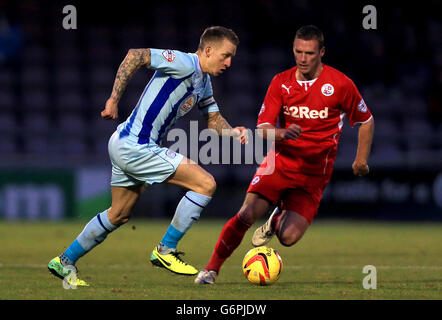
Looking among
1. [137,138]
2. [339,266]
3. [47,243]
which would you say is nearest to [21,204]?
[47,243]

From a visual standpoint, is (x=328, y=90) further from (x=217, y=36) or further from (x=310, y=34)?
(x=217, y=36)

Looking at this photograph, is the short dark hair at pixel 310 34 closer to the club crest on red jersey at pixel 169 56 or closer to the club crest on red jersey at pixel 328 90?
the club crest on red jersey at pixel 328 90

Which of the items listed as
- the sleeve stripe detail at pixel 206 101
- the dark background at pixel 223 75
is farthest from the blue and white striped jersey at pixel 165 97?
the dark background at pixel 223 75

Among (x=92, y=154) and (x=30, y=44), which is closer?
(x=92, y=154)

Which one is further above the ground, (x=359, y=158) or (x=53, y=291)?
(x=359, y=158)

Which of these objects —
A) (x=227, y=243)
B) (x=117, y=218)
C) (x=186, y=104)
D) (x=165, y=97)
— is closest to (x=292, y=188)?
(x=227, y=243)

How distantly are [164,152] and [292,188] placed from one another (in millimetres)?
1364

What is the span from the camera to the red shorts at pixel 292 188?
23.8ft

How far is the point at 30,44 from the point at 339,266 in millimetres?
12448

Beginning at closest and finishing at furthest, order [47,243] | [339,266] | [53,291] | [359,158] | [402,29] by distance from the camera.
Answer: [53,291] < [359,158] < [339,266] < [47,243] < [402,29]

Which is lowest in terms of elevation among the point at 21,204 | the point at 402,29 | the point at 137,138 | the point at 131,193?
the point at 21,204

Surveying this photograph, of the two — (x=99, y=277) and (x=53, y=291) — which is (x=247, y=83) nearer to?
(x=99, y=277)

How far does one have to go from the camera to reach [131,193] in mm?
6750

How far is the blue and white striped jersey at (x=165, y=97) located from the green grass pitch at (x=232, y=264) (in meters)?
1.20
